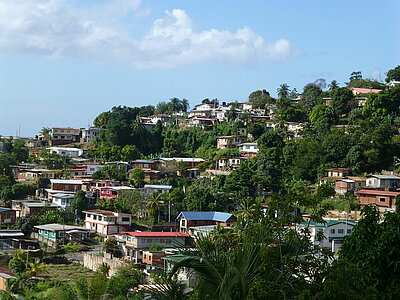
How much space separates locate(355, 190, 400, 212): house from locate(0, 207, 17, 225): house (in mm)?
22773

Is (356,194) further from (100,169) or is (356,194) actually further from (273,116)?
(273,116)

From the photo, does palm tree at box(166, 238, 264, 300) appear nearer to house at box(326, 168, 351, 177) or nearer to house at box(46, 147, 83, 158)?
house at box(326, 168, 351, 177)

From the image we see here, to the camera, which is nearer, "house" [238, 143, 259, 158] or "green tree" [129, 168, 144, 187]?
"green tree" [129, 168, 144, 187]

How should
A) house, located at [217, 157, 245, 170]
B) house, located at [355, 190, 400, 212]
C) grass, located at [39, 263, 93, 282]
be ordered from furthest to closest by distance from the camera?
house, located at [217, 157, 245, 170] < house, located at [355, 190, 400, 212] < grass, located at [39, 263, 93, 282]

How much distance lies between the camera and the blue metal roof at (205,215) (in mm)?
35312

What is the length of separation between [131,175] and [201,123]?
16722 millimetres

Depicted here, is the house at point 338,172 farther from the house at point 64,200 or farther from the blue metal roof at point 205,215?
the house at point 64,200

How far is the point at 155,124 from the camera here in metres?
63.3

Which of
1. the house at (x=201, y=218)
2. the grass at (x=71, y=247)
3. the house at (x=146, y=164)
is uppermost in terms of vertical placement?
the house at (x=146, y=164)

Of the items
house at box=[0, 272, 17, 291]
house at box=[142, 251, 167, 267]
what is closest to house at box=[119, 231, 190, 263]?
house at box=[142, 251, 167, 267]

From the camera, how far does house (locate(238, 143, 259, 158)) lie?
1960 inches

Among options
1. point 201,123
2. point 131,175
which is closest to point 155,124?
point 201,123

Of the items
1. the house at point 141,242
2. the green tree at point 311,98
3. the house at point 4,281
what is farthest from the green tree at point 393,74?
the house at point 4,281

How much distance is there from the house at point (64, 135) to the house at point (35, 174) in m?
15.1
